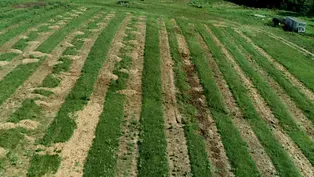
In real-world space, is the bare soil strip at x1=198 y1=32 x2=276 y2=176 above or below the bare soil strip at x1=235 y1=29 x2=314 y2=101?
below

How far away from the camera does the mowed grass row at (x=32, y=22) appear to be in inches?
1609

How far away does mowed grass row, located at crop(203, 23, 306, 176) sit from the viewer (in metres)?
23.5

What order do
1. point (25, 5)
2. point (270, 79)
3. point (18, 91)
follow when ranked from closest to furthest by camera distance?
point (18, 91)
point (270, 79)
point (25, 5)

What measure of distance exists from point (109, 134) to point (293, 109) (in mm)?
16468

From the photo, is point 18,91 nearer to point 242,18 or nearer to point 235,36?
point 235,36

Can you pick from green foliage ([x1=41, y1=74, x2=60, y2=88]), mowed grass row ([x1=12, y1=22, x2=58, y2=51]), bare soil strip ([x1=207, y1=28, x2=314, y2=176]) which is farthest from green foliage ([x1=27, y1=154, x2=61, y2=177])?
mowed grass row ([x1=12, y1=22, x2=58, y2=51])

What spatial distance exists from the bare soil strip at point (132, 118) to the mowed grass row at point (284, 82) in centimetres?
1354

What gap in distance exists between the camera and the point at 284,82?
36.7 metres

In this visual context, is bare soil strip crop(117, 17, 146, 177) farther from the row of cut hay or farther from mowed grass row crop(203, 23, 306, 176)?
mowed grass row crop(203, 23, 306, 176)

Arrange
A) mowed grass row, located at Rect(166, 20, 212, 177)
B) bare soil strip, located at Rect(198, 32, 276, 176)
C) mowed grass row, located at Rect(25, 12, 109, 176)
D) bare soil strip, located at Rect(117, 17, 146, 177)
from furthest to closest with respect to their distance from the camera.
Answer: bare soil strip, located at Rect(198, 32, 276, 176) → mowed grass row, located at Rect(166, 20, 212, 177) → bare soil strip, located at Rect(117, 17, 146, 177) → mowed grass row, located at Rect(25, 12, 109, 176)

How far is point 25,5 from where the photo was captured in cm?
5841

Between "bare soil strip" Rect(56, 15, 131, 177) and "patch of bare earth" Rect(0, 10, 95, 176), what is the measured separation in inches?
80.1

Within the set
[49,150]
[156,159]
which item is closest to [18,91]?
[49,150]

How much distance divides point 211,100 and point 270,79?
9.64 metres
